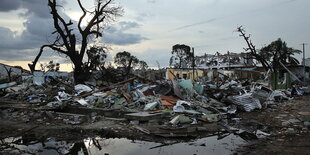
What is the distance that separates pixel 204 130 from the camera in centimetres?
575

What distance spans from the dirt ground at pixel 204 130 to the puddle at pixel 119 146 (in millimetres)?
277

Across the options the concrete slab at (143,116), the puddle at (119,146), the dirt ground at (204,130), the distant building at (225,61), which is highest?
the distant building at (225,61)

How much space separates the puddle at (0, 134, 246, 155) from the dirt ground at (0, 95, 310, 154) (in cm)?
28

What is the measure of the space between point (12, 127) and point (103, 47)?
1322 cm

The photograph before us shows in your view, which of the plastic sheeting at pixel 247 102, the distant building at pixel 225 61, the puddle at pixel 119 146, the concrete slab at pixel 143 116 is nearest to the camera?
the puddle at pixel 119 146

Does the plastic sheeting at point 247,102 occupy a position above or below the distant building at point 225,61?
below

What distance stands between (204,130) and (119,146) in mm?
2154

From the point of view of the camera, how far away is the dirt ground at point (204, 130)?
14.6ft

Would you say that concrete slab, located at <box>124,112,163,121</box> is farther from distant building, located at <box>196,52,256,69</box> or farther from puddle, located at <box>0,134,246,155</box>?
distant building, located at <box>196,52,256,69</box>

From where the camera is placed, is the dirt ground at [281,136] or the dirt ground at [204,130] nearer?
the dirt ground at [281,136]

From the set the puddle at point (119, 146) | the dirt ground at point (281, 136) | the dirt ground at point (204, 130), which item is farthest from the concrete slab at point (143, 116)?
the dirt ground at point (281, 136)

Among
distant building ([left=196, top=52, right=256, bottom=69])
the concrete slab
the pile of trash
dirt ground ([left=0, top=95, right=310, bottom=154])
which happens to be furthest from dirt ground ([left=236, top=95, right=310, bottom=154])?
distant building ([left=196, top=52, right=256, bottom=69])

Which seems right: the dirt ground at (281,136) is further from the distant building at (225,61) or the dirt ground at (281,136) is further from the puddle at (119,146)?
the distant building at (225,61)

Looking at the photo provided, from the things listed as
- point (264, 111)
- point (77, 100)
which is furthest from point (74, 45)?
point (264, 111)
